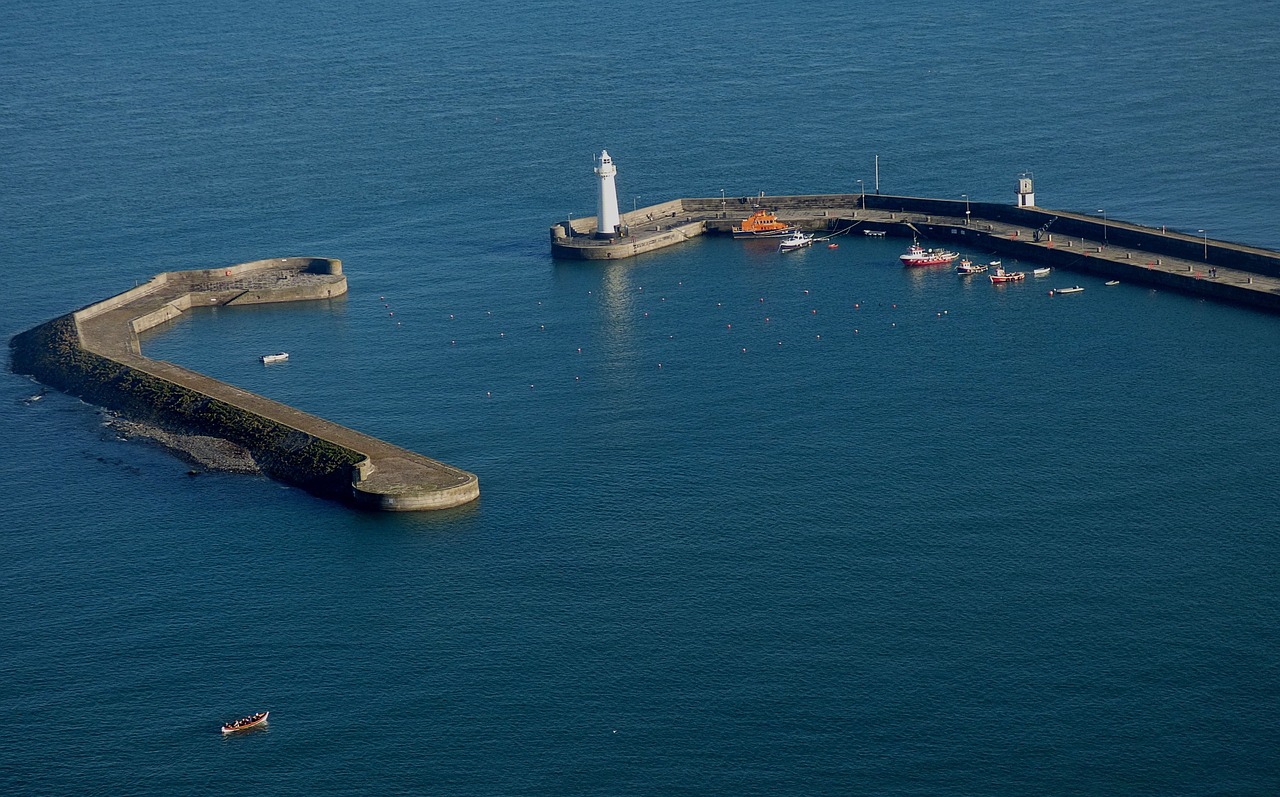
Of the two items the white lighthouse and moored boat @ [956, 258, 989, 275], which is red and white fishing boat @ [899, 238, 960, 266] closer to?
moored boat @ [956, 258, 989, 275]

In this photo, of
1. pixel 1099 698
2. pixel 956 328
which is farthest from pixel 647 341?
pixel 1099 698

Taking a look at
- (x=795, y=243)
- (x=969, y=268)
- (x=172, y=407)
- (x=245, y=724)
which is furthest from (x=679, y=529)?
(x=795, y=243)

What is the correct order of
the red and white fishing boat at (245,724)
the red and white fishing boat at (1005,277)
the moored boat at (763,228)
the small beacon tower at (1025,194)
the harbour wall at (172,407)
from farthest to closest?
the moored boat at (763,228), the small beacon tower at (1025,194), the red and white fishing boat at (1005,277), the harbour wall at (172,407), the red and white fishing boat at (245,724)

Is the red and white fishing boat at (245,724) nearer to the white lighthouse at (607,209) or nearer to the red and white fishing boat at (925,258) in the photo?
the red and white fishing boat at (925,258)

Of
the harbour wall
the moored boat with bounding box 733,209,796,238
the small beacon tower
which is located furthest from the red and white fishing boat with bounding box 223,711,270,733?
the small beacon tower

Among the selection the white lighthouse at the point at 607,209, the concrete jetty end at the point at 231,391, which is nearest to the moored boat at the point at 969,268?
the white lighthouse at the point at 607,209
